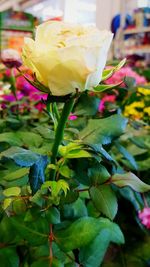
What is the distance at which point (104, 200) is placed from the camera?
1.32 feet

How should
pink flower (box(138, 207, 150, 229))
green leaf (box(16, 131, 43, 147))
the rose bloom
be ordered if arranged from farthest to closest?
pink flower (box(138, 207, 150, 229)), green leaf (box(16, 131, 43, 147)), the rose bloom

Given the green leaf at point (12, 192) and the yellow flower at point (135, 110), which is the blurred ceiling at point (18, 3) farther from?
the green leaf at point (12, 192)

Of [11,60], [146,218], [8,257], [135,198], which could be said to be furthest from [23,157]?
[11,60]

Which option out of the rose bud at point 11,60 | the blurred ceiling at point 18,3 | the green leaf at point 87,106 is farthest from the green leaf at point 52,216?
the blurred ceiling at point 18,3

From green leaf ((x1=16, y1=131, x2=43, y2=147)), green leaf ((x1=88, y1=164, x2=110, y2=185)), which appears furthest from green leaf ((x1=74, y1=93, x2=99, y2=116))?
green leaf ((x1=88, y1=164, x2=110, y2=185))

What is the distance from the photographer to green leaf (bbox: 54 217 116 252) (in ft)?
1.27

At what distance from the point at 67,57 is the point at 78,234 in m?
0.17

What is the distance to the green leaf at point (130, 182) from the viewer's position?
1.30ft

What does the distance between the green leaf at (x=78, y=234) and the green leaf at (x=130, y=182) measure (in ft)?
0.15

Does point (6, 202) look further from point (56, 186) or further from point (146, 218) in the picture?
point (146, 218)

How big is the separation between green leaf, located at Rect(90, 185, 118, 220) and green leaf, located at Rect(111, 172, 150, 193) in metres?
0.01

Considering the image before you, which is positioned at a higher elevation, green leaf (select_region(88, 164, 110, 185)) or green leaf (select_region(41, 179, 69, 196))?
green leaf (select_region(41, 179, 69, 196))

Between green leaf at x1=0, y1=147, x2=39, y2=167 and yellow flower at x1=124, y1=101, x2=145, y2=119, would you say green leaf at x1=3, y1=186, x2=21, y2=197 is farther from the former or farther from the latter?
yellow flower at x1=124, y1=101, x2=145, y2=119

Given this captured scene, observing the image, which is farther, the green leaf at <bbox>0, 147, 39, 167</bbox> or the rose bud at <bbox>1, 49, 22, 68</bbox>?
the rose bud at <bbox>1, 49, 22, 68</bbox>
